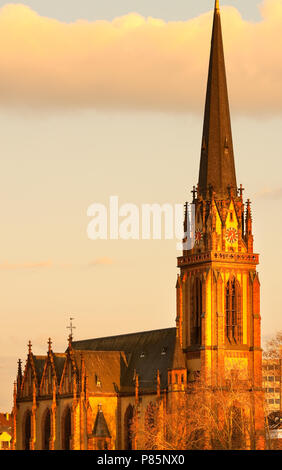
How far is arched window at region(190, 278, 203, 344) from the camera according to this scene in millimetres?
192500

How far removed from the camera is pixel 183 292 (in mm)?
195875

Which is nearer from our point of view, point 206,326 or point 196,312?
point 206,326

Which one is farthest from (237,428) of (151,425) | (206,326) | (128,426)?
(128,426)

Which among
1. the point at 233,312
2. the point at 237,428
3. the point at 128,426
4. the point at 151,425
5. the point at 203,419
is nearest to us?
the point at 203,419

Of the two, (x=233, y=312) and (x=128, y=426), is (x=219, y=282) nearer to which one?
(x=233, y=312)

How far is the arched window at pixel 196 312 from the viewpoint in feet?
632

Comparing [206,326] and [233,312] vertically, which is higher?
[233,312]

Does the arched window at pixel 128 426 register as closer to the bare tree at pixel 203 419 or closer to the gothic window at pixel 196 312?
the bare tree at pixel 203 419

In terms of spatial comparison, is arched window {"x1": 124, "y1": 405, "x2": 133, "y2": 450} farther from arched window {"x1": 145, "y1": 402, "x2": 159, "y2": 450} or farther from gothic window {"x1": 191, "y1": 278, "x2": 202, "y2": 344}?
gothic window {"x1": 191, "y1": 278, "x2": 202, "y2": 344}

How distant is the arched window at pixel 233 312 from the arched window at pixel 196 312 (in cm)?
372

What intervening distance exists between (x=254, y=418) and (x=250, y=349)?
12081 millimetres

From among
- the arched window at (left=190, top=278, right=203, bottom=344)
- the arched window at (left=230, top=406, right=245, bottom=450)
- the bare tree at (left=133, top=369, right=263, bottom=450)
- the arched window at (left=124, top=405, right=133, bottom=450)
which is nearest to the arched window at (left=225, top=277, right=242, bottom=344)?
the arched window at (left=190, top=278, right=203, bottom=344)

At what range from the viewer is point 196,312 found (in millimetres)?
193500
